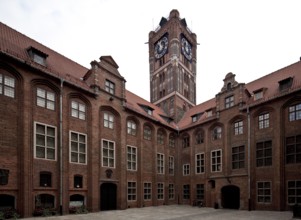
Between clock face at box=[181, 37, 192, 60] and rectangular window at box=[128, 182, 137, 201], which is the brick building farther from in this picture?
clock face at box=[181, 37, 192, 60]

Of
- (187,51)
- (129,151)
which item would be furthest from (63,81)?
(187,51)

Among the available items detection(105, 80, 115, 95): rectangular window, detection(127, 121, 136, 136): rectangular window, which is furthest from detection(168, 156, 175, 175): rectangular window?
detection(105, 80, 115, 95): rectangular window

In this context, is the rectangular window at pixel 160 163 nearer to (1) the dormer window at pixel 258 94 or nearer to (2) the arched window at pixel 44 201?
(1) the dormer window at pixel 258 94

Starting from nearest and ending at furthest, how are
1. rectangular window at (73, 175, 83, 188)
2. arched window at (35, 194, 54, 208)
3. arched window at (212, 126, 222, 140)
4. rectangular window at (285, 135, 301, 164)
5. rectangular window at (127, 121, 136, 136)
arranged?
arched window at (35, 194, 54, 208), rectangular window at (73, 175, 83, 188), rectangular window at (285, 135, 301, 164), rectangular window at (127, 121, 136, 136), arched window at (212, 126, 222, 140)

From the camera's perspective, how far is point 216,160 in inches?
1298

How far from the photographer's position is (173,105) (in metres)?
46.4

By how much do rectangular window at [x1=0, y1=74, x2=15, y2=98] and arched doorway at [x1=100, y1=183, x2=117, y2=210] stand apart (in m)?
12.5

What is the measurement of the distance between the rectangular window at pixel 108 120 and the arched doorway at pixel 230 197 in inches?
611

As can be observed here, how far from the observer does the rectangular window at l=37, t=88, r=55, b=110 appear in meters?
21.9

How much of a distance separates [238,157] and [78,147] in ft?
59.6

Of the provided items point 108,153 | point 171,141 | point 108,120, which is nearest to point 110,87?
point 108,120

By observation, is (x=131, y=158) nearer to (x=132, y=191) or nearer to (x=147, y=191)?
(x=132, y=191)

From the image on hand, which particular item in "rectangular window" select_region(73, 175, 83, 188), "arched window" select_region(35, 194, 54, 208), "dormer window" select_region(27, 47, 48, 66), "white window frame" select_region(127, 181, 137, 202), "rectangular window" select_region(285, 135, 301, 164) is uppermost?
"dormer window" select_region(27, 47, 48, 66)

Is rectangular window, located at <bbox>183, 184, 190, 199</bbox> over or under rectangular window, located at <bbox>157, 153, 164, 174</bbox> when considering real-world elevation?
under
